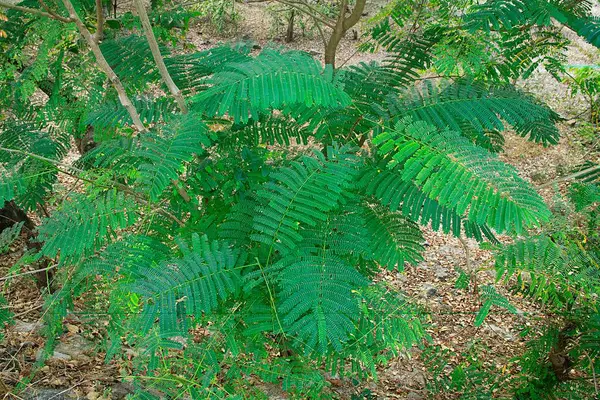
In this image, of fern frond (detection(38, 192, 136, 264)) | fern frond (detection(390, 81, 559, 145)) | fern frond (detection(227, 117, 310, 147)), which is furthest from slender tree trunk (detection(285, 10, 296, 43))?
fern frond (detection(38, 192, 136, 264))

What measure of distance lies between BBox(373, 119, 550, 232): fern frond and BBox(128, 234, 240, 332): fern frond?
0.81 m

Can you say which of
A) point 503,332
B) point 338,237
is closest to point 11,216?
point 338,237

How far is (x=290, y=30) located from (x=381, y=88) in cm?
1007

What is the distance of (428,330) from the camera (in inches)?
195

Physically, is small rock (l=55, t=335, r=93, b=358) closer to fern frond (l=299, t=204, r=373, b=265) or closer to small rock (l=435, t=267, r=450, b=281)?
fern frond (l=299, t=204, r=373, b=265)

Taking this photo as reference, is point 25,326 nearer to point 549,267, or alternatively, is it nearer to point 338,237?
point 338,237

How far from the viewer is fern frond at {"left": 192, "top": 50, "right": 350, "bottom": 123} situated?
192 centimetres

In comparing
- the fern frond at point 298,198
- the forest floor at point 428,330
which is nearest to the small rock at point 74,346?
the forest floor at point 428,330

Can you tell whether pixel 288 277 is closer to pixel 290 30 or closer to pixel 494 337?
pixel 494 337

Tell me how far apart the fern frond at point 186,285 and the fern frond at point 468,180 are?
31.9 inches

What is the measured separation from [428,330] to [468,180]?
11.6 feet

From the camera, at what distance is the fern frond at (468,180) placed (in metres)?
1.75

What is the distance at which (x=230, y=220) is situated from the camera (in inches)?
85.7

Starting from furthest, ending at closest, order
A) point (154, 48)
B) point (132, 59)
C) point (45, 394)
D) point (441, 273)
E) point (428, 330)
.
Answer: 1. point (441, 273)
2. point (428, 330)
3. point (45, 394)
4. point (132, 59)
5. point (154, 48)
